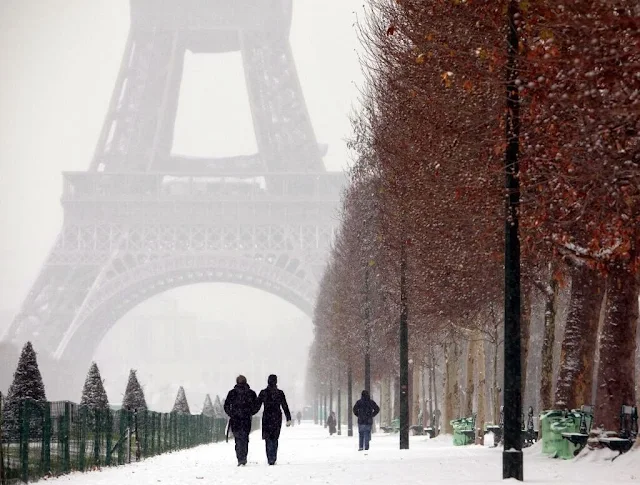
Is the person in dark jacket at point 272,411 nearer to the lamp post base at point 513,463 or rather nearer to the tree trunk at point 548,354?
the tree trunk at point 548,354

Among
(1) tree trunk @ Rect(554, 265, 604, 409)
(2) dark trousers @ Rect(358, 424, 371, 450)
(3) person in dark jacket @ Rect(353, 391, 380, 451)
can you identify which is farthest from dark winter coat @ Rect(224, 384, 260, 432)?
(2) dark trousers @ Rect(358, 424, 371, 450)

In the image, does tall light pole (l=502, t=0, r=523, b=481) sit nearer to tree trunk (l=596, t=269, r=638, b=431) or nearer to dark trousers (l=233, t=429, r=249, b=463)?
tree trunk (l=596, t=269, r=638, b=431)

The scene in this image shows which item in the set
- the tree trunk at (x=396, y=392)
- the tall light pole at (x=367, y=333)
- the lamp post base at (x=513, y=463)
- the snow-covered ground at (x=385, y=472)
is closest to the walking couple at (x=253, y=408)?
the snow-covered ground at (x=385, y=472)

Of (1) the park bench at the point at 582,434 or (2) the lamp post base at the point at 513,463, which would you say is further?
(1) the park bench at the point at 582,434

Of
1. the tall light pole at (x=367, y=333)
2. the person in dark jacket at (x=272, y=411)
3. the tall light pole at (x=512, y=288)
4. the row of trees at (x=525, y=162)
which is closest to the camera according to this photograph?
the row of trees at (x=525, y=162)

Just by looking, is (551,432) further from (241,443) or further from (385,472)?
(241,443)

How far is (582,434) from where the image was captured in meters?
21.8

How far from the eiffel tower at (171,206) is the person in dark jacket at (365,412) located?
6672cm

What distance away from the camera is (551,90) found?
14.7m

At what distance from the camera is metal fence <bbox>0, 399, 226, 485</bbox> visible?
19062 mm

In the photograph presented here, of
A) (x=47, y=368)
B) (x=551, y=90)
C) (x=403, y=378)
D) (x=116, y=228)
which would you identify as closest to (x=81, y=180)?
(x=116, y=228)

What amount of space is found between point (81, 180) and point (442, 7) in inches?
3487

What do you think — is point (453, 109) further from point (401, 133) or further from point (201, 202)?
point (201, 202)

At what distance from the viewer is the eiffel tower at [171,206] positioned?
101125mm
